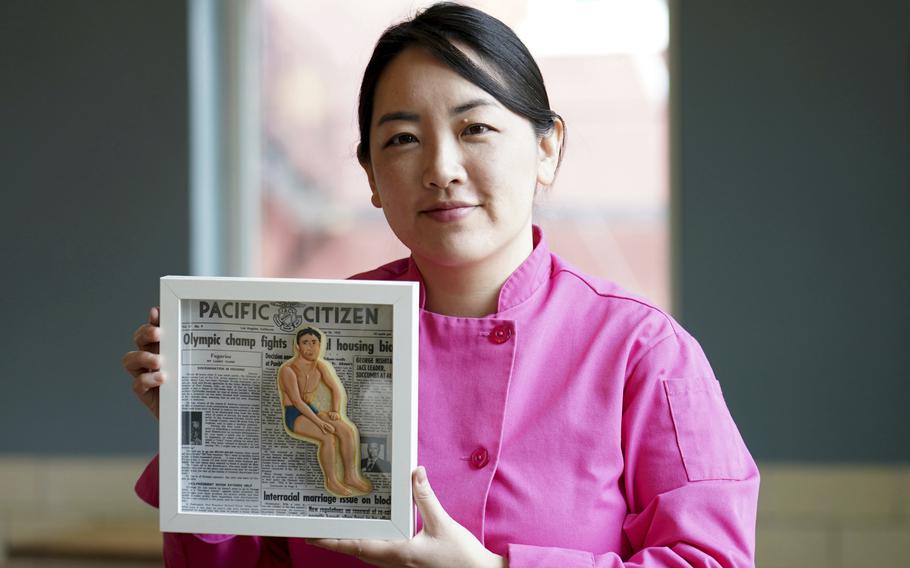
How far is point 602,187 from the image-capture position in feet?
10.4

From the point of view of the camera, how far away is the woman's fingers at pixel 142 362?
1.17 meters

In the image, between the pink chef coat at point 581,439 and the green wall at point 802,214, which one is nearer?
the pink chef coat at point 581,439

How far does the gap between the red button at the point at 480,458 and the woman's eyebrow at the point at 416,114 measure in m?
0.39

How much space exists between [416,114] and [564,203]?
1.97 metres

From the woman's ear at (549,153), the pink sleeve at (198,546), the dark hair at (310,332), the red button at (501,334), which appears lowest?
the pink sleeve at (198,546)

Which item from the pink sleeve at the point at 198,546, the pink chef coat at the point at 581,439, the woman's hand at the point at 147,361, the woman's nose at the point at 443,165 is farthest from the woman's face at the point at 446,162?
the pink sleeve at the point at 198,546

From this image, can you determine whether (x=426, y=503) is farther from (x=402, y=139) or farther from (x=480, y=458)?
(x=402, y=139)

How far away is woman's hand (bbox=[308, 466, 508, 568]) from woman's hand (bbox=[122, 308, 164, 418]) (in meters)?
0.26

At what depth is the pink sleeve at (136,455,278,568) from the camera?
134cm

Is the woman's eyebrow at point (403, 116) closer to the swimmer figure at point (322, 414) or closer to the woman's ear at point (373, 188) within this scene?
the woman's ear at point (373, 188)

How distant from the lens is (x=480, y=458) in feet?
4.07

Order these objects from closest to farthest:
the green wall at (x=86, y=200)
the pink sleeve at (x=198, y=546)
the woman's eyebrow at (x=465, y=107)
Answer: the woman's eyebrow at (x=465, y=107)
the pink sleeve at (x=198, y=546)
the green wall at (x=86, y=200)

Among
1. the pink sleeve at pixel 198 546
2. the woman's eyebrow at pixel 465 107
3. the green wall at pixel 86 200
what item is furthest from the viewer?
the green wall at pixel 86 200

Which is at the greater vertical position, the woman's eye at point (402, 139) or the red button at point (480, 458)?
the woman's eye at point (402, 139)
